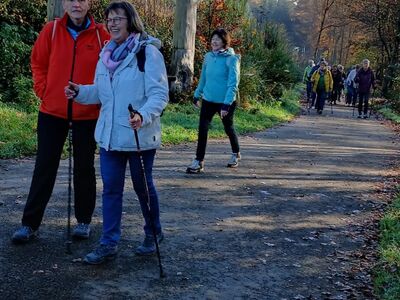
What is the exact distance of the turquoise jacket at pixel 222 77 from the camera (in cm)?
775

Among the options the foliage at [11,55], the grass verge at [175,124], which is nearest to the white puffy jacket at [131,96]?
the grass verge at [175,124]

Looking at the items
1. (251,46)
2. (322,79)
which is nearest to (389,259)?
(251,46)

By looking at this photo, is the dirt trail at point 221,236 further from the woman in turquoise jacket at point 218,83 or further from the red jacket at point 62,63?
the red jacket at point 62,63

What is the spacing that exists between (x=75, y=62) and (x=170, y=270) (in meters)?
1.96

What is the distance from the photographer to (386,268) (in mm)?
4742

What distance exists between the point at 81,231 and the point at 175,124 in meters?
7.63

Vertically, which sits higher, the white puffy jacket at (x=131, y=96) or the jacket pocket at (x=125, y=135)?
the white puffy jacket at (x=131, y=96)

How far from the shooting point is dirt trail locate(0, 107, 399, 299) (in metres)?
4.10

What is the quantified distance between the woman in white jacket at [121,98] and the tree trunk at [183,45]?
1098 centimetres

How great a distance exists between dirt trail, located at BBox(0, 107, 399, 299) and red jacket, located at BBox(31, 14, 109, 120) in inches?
49.1

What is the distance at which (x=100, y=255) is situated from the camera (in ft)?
14.3

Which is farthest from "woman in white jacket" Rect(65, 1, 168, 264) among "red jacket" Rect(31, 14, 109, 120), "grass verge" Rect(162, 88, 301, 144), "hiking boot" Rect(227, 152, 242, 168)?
"grass verge" Rect(162, 88, 301, 144)

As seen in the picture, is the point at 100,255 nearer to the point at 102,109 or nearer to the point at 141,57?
the point at 102,109

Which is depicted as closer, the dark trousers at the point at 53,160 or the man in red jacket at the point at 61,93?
the man in red jacket at the point at 61,93
